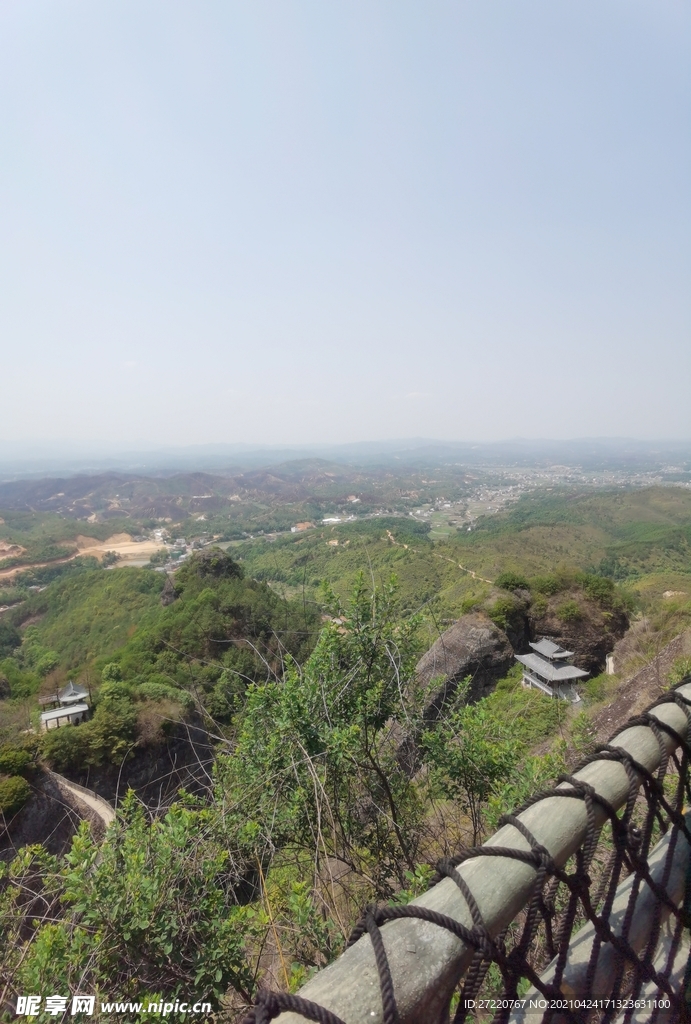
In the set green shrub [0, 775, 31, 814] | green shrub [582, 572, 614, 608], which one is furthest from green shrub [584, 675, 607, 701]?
green shrub [0, 775, 31, 814]

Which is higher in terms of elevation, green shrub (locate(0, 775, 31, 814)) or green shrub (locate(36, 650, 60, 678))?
green shrub (locate(0, 775, 31, 814))

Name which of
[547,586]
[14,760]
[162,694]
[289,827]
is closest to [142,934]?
[289,827]

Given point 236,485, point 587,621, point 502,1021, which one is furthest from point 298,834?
point 236,485

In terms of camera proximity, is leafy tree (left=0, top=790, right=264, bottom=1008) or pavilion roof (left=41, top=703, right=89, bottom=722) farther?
pavilion roof (left=41, top=703, right=89, bottom=722)

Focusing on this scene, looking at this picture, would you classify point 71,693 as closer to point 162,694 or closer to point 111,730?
point 162,694

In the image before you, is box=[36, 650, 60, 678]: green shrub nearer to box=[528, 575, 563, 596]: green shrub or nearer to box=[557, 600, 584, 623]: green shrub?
box=[528, 575, 563, 596]: green shrub

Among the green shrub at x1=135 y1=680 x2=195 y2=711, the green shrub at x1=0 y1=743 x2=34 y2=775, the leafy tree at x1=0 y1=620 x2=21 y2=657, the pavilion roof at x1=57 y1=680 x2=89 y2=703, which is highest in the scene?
the green shrub at x1=0 y1=743 x2=34 y2=775
